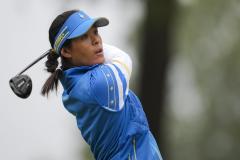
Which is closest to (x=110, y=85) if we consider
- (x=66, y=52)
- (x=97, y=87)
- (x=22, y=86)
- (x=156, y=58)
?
(x=97, y=87)

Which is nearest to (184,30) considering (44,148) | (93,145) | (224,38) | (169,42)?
(224,38)

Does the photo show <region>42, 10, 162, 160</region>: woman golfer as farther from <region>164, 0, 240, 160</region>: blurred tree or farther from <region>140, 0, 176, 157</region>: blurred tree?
<region>164, 0, 240, 160</region>: blurred tree

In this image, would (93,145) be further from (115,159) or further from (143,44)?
(143,44)

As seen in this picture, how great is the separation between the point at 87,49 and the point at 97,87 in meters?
0.22

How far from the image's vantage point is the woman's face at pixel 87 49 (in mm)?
7371

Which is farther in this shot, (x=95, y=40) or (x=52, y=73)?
(x=52, y=73)

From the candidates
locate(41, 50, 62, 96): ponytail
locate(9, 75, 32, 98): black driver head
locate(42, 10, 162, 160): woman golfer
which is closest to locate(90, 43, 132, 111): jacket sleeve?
locate(42, 10, 162, 160): woman golfer

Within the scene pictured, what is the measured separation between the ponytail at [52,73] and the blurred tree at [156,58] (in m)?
8.77

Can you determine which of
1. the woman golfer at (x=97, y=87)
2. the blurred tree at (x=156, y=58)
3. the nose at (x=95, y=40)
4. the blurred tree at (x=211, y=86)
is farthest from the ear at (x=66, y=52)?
the blurred tree at (x=211, y=86)

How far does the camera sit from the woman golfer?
7344 mm

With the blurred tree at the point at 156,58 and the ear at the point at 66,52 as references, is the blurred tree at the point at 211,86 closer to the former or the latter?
the blurred tree at the point at 156,58

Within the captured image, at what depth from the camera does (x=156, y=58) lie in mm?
16969

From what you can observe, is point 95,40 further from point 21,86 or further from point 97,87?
point 21,86

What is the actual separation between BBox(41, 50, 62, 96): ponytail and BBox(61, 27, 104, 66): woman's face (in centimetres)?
12
